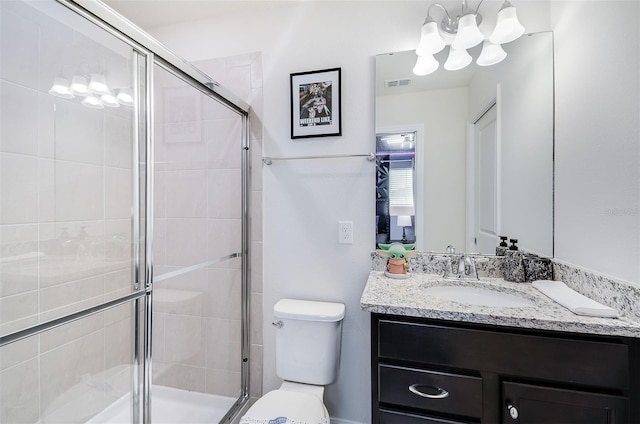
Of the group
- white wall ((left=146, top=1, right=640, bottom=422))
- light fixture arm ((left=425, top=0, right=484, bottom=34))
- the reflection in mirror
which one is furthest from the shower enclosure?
light fixture arm ((left=425, top=0, right=484, bottom=34))

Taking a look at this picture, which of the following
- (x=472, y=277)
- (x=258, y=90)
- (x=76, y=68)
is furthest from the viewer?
(x=258, y=90)

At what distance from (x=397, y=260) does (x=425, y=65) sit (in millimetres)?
992

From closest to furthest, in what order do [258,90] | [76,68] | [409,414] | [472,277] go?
1. [409,414]
2. [76,68]
3. [472,277]
4. [258,90]

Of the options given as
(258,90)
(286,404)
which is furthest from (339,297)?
(258,90)

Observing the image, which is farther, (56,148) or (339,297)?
(339,297)

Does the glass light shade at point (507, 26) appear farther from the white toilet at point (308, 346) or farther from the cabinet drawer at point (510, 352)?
the white toilet at point (308, 346)

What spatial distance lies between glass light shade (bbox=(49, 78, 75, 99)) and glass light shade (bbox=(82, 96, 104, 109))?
2.4 inches

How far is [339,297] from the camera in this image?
5.15ft

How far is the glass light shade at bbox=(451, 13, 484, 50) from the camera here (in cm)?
129

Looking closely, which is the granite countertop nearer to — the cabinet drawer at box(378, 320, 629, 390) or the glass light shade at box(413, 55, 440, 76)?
the cabinet drawer at box(378, 320, 629, 390)

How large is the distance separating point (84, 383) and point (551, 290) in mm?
2190

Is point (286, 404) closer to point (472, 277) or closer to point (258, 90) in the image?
point (472, 277)

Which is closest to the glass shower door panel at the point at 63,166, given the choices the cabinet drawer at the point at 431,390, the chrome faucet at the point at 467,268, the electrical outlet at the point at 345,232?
the electrical outlet at the point at 345,232

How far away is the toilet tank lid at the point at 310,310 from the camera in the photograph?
1.39m
